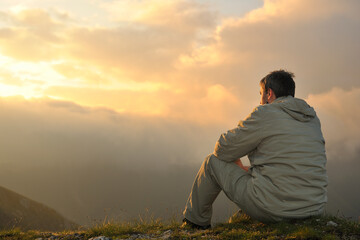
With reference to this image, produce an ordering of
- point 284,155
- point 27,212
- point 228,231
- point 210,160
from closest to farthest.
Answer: point 284,155, point 210,160, point 228,231, point 27,212

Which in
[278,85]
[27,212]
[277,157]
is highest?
[278,85]

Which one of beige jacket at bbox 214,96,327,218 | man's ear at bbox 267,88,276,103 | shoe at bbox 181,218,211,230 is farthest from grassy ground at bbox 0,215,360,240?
man's ear at bbox 267,88,276,103

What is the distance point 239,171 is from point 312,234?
149 cm

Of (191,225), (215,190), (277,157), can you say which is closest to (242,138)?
(277,157)

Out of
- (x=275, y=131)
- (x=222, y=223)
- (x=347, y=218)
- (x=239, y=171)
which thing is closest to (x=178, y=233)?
(x=222, y=223)

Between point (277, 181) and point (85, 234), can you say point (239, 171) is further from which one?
point (85, 234)

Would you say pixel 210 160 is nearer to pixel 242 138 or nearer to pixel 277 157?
pixel 242 138

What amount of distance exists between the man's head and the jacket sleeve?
593 millimetres

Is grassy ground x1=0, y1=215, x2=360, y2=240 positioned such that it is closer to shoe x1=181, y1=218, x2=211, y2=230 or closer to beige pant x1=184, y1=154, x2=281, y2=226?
shoe x1=181, y1=218, x2=211, y2=230

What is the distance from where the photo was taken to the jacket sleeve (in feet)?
16.8

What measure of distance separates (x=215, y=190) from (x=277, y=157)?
A: 5.05 ft

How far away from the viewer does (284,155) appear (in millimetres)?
4984

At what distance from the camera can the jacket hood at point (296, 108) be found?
512 centimetres

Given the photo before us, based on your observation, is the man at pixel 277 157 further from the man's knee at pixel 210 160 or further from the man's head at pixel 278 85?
the man's knee at pixel 210 160
